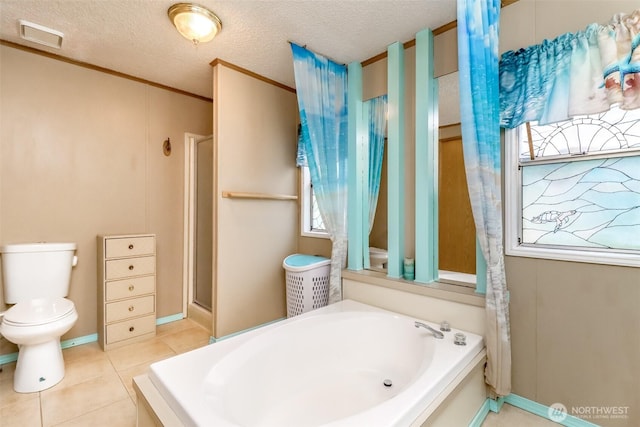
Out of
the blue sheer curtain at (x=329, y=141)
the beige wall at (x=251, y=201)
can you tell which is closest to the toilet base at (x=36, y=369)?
the beige wall at (x=251, y=201)

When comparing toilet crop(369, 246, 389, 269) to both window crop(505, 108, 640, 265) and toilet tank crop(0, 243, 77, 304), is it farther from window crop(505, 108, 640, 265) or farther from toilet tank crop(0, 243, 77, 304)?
toilet tank crop(0, 243, 77, 304)

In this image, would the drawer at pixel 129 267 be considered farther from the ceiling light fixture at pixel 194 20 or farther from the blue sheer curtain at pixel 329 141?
the ceiling light fixture at pixel 194 20

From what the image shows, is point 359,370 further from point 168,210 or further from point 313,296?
point 168,210

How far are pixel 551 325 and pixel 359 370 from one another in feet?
3.53

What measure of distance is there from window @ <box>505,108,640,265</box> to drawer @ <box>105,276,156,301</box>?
8.91 ft

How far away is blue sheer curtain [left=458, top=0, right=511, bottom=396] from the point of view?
1472 mm

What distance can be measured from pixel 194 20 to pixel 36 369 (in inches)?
92.1

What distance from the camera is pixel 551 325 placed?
1486 mm

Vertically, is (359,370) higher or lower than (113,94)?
lower

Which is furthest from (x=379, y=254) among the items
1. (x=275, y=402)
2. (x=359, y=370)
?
(x=275, y=402)

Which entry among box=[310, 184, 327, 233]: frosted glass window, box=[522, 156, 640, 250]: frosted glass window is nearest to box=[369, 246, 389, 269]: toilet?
box=[310, 184, 327, 233]: frosted glass window

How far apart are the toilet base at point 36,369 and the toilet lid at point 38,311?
0.19 m

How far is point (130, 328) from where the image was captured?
2.30 m

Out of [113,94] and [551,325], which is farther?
[113,94]
